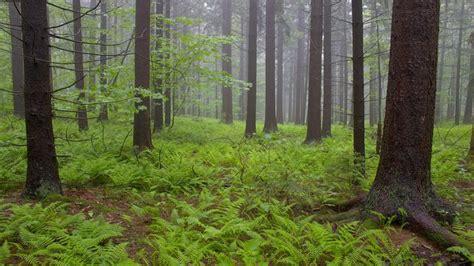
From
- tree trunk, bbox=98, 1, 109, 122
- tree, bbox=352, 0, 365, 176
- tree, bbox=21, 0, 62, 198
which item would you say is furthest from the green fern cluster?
tree, bbox=352, 0, 365, 176

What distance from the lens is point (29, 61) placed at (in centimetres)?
500

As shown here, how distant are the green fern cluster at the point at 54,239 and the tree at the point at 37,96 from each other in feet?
1.98

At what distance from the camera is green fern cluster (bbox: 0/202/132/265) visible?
→ 3645 millimetres

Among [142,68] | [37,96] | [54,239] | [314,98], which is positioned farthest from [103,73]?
[314,98]

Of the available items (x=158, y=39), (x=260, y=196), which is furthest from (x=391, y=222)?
(x=158, y=39)

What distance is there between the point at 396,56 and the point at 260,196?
10.7 feet

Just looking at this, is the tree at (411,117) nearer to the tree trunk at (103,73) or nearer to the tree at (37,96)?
the tree trunk at (103,73)

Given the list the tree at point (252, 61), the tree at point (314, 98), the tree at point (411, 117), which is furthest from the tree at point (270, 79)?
the tree at point (411, 117)

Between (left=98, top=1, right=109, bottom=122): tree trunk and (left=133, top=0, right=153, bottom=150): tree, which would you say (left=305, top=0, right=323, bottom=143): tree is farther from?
(left=98, top=1, right=109, bottom=122): tree trunk

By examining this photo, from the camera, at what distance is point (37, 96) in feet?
16.5

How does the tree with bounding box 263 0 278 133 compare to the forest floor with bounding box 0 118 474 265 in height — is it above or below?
above

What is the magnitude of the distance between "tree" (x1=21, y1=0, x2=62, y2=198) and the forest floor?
44 centimetres

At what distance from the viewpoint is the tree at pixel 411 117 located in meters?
4.70

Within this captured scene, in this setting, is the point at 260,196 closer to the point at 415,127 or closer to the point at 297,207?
the point at 297,207
